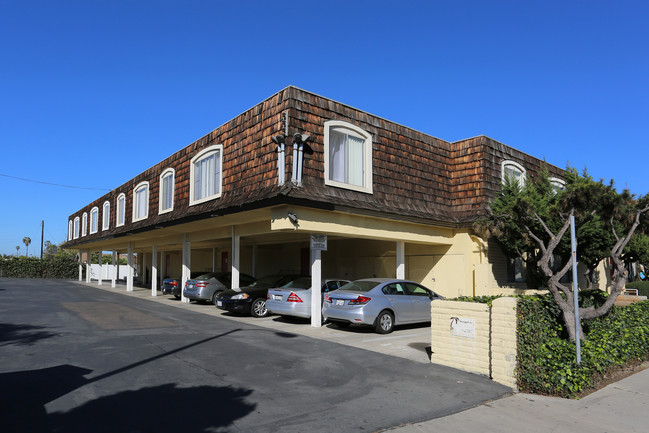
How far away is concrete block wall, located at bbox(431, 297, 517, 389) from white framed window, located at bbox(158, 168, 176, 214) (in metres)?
15.9

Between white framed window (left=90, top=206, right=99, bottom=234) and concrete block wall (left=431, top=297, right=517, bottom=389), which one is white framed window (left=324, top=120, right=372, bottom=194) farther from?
white framed window (left=90, top=206, right=99, bottom=234)

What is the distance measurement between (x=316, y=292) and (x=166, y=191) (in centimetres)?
1215

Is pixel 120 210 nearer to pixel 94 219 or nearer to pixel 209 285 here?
pixel 94 219

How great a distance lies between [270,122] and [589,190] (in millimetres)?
8830

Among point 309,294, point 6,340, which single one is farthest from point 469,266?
point 6,340

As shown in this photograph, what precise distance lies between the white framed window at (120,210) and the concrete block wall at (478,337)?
83.3 ft

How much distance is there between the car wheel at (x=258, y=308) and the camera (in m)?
15.3

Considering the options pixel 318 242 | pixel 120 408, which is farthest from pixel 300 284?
pixel 120 408

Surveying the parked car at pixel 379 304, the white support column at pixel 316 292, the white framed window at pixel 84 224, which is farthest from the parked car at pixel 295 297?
the white framed window at pixel 84 224

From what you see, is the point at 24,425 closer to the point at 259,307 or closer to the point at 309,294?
the point at 309,294

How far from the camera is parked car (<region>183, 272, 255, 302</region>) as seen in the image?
1906 centimetres

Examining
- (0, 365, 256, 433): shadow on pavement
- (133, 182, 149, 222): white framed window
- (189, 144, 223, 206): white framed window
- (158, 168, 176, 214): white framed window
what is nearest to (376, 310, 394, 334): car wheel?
(0, 365, 256, 433): shadow on pavement

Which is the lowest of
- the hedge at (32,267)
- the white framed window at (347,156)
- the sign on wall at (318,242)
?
the hedge at (32,267)

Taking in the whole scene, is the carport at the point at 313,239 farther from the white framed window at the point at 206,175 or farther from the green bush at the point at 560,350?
the green bush at the point at 560,350
